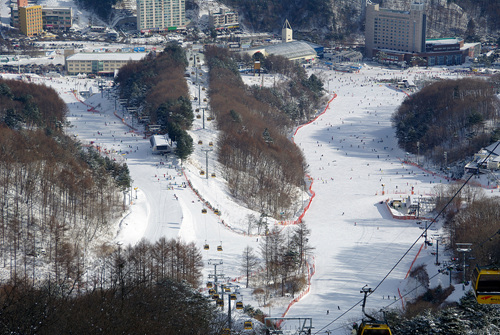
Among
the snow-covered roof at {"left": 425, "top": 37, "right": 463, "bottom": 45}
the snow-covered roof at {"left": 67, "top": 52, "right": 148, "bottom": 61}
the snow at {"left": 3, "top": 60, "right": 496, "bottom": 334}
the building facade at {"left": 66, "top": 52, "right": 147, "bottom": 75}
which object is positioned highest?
the snow-covered roof at {"left": 425, "top": 37, "right": 463, "bottom": 45}

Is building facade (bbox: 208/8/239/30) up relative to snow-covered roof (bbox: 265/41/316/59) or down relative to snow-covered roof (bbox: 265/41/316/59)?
up

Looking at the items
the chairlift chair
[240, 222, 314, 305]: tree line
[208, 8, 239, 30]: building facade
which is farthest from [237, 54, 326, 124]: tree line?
the chairlift chair

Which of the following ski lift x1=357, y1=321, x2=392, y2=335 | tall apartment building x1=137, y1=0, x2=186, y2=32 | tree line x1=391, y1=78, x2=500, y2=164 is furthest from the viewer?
tall apartment building x1=137, y1=0, x2=186, y2=32

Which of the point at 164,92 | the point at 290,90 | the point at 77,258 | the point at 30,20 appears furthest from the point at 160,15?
the point at 77,258

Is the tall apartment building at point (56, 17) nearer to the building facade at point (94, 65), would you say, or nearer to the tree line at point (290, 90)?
the building facade at point (94, 65)

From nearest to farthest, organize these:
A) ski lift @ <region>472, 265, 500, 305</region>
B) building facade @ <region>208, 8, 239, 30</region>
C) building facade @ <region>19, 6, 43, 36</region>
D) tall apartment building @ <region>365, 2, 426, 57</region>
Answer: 1. ski lift @ <region>472, 265, 500, 305</region>
2. tall apartment building @ <region>365, 2, 426, 57</region>
3. building facade @ <region>19, 6, 43, 36</region>
4. building facade @ <region>208, 8, 239, 30</region>

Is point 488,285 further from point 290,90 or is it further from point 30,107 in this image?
point 290,90

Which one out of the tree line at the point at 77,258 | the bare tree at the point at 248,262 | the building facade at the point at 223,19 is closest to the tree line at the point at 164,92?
the tree line at the point at 77,258

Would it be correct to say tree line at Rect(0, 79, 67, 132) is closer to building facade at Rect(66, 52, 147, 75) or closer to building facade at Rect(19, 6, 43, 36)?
building facade at Rect(66, 52, 147, 75)
